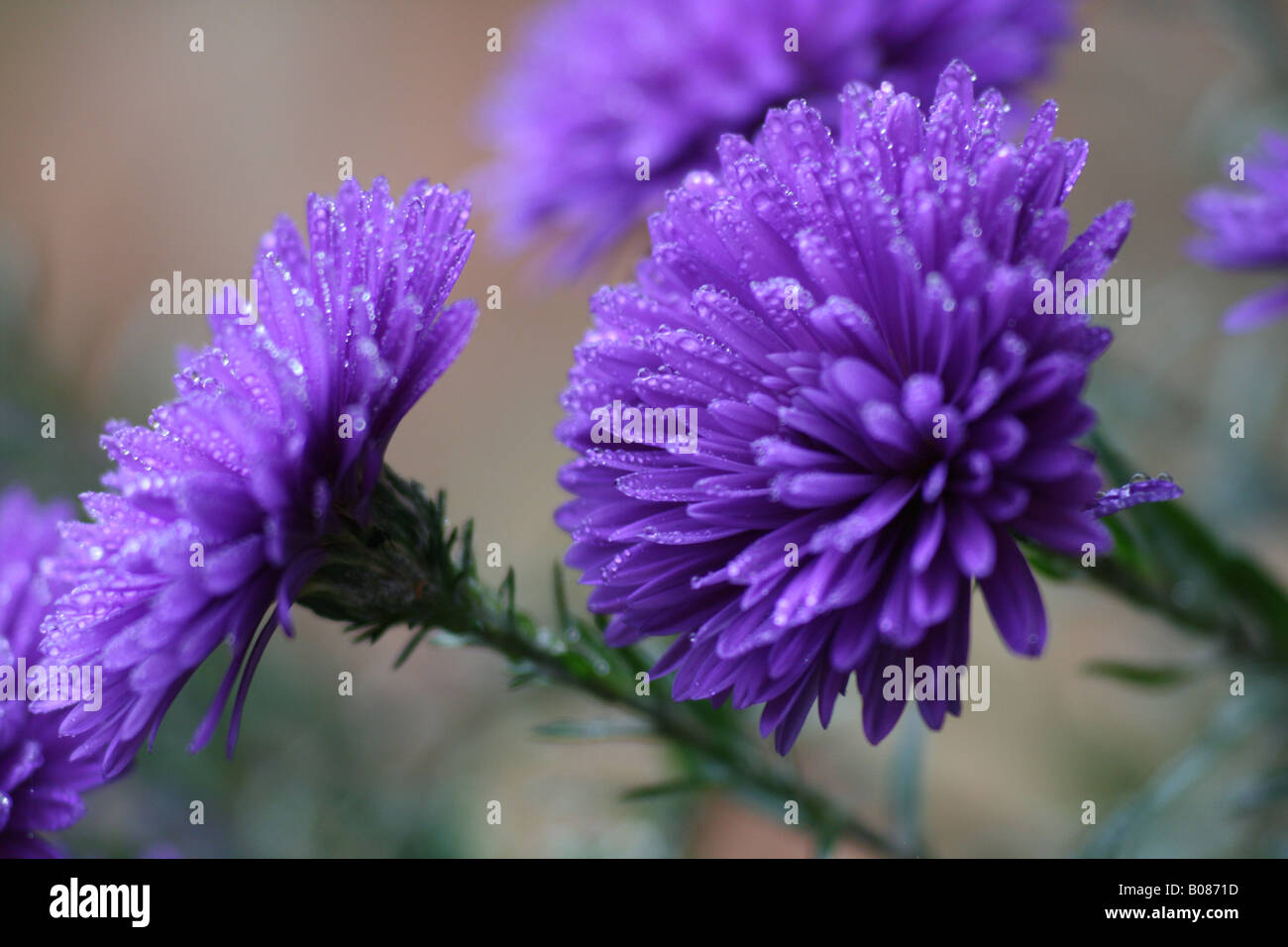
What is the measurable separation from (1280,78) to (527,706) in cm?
76

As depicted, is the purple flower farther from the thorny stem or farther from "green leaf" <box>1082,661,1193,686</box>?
"green leaf" <box>1082,661,1193,686</box>

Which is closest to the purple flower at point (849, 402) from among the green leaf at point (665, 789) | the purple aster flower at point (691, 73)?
the green leaf at point (665, 789)

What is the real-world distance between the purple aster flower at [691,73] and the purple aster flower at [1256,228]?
157mm

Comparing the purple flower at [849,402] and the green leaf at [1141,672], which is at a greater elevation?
the purple flower at [849,402]

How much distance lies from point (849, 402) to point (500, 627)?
19 centimetres

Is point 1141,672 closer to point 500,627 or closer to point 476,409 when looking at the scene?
point 500,627

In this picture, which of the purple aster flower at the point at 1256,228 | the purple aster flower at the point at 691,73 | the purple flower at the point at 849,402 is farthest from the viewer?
the purple aster flower at the point at 691,73

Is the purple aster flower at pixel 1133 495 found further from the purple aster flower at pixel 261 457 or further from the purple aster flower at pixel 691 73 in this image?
the purple aster flower at pixel 691 73

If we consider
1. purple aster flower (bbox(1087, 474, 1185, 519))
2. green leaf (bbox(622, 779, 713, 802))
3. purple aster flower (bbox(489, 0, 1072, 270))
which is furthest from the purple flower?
purple aster flower (bbox(489, 0, 1072, 270))

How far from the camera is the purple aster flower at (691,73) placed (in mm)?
584

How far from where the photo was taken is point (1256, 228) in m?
0.45

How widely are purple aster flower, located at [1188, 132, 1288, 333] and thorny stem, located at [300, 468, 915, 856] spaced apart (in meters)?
0.30

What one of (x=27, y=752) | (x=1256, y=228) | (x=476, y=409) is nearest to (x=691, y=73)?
(x=1256, y=228)
